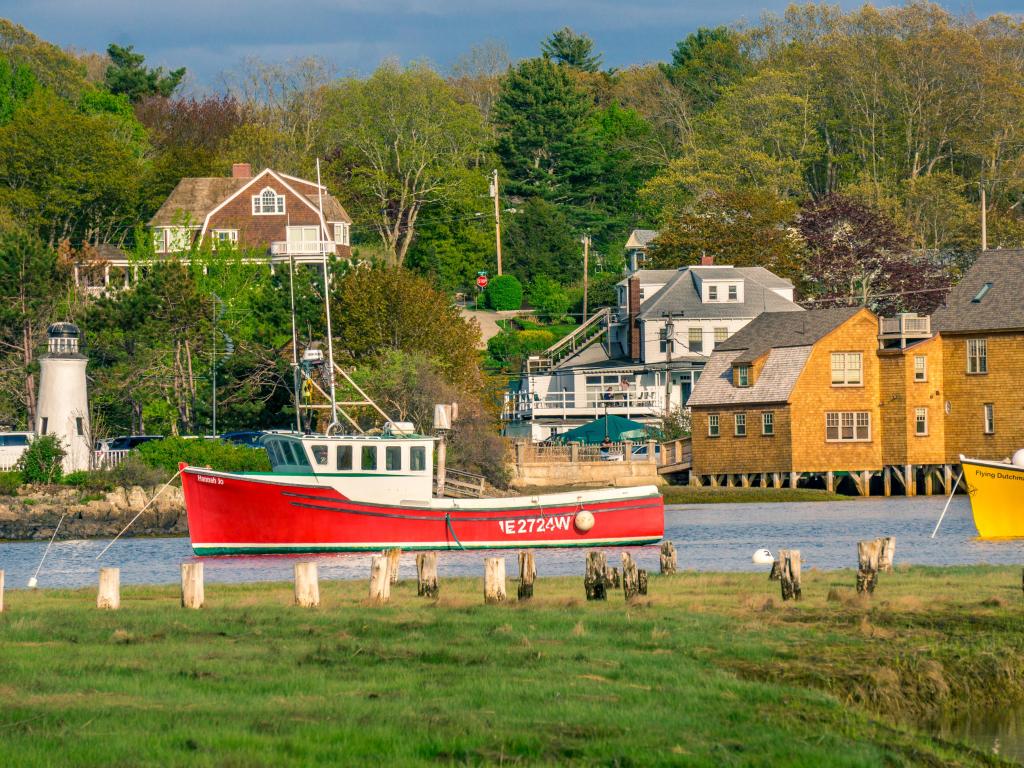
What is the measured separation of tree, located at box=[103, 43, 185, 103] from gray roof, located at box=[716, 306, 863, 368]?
221ft

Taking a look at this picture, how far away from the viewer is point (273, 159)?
112 metres

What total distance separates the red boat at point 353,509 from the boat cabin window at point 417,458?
3cm

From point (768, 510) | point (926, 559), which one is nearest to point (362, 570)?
point (926, 559)

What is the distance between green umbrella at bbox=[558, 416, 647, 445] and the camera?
75062 millimetres

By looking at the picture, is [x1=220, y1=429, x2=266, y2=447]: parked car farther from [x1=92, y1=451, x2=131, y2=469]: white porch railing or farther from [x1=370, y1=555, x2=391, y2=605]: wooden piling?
[x1=370, y1=555, x2=391, y2=605]: wooden piling

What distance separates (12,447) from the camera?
60.8 metres

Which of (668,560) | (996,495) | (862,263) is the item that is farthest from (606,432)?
(668,560)

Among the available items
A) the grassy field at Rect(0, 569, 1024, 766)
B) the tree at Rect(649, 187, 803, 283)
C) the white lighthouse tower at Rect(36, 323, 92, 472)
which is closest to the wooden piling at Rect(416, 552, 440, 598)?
the grassy field at Rect(0, 569, 1024, 766)

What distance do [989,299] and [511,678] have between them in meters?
56.6

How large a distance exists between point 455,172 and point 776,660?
9393 centimetres

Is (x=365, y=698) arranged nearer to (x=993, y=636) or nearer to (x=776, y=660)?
(x=776, y=660)

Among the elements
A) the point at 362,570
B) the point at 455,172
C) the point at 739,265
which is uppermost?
the point at 455,172

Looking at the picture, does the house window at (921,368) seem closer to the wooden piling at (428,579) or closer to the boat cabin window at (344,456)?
the boat cabin window at (344,456)

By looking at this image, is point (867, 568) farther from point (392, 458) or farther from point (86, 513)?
point (86, 513)
